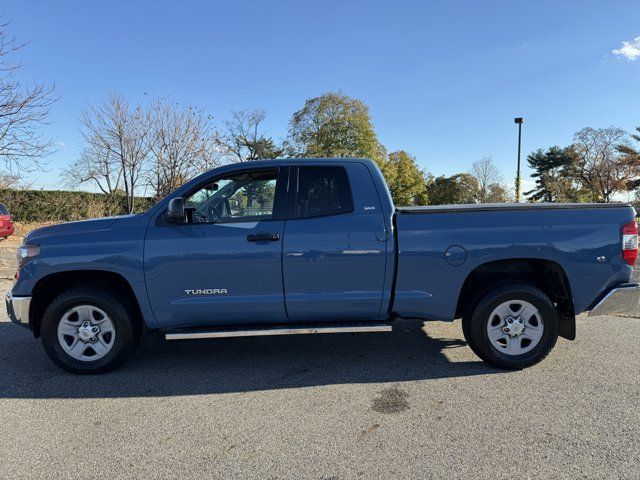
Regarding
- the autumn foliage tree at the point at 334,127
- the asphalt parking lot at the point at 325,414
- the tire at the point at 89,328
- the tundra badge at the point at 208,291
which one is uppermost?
the autumn foliage tree at the point at 334,127

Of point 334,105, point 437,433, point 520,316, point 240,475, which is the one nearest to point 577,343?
point 520,316

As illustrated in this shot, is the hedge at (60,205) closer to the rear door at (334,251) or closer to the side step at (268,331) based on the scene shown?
the side step at (268,331)

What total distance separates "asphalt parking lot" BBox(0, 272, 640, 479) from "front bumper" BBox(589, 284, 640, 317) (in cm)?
58

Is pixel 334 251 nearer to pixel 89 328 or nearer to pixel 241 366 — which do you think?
pixel 241 366

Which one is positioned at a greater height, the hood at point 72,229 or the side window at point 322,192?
the side window at point 322,192

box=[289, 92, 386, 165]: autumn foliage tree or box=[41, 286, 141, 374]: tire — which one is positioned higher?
box=[289, 92, 386, 165]: autumn foliage tree

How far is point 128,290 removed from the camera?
13.4 feet

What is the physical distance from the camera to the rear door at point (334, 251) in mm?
3830

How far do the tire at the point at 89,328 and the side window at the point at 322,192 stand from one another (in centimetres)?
189

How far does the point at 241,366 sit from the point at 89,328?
1445mm

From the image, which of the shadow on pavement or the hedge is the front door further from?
the hedge

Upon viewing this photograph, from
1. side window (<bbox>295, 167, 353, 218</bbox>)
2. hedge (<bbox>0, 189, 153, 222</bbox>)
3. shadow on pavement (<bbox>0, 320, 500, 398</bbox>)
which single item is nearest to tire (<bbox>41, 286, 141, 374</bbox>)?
shadow on pavement (<bbox>0, 320, 500, 398</bbox>)

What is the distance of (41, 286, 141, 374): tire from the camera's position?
3.92 meters

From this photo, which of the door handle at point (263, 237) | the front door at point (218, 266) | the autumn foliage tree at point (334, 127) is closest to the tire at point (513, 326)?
the front door at point (218, 266)
